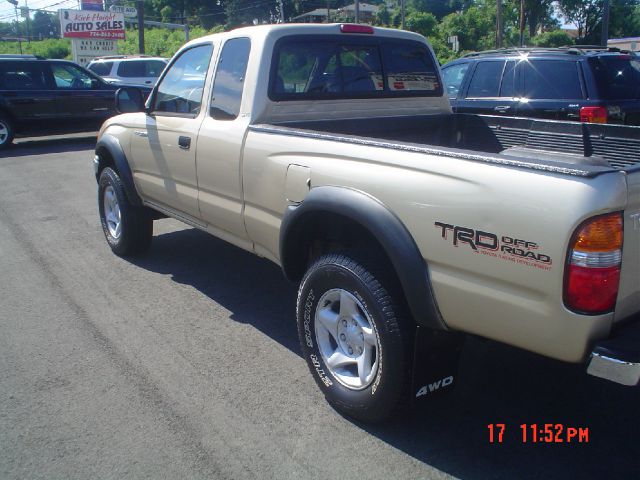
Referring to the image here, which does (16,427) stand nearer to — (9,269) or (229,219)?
(229,219)

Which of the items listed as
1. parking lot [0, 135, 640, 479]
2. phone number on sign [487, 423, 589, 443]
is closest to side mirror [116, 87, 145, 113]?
parking lot [0, 135, 640, 479]

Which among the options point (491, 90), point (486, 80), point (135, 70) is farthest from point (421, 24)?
point (491, 90)

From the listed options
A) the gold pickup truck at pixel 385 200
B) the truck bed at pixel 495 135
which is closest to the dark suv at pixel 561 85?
the gold pickup truck at pixel 385 200

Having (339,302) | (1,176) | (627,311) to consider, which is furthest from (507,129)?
(1,176)

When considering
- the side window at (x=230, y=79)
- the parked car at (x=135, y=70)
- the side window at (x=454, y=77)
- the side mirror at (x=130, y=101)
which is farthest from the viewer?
the parked car at (x=135, y=70)

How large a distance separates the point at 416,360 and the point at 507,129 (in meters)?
2.07

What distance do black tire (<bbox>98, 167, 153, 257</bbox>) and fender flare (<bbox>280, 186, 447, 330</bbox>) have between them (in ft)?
9.58

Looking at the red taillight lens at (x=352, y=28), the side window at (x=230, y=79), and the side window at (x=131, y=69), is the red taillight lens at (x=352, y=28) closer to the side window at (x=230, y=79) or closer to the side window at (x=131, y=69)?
the side window at (x=230, y=79)

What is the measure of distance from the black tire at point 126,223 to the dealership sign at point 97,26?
125ft

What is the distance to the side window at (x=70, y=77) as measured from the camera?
14273 mm

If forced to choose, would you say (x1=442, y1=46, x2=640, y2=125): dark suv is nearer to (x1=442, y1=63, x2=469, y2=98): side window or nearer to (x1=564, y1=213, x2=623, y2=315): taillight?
(x1=442, y1=63, x2=469, y2=98): side window

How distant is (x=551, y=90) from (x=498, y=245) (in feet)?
20.0

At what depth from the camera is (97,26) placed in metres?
40.7

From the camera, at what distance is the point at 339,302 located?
3318 millimetres
